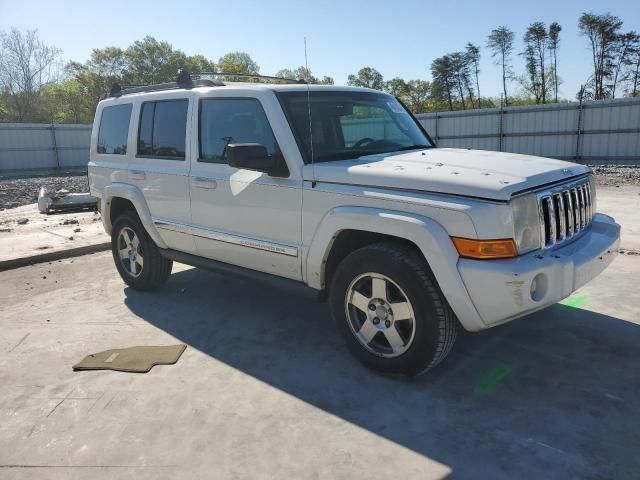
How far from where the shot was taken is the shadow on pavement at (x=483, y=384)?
2613 millimetres

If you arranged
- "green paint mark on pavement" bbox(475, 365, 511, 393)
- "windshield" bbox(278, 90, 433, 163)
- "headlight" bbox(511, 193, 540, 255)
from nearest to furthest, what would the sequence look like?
"headlight" bbox(511, 193, 540, 255) < "green paint mark on pavement" bbox(475, 365, 511, 393) < "windshield" bbox(278, 90, 433, 163)

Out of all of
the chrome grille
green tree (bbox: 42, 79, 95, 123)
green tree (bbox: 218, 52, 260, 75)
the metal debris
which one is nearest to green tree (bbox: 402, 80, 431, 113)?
green tree (bbox: 218, 52, 260, 75)

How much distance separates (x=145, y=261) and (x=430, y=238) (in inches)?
A: 132

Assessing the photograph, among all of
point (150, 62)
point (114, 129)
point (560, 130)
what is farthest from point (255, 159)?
point (150, 62)

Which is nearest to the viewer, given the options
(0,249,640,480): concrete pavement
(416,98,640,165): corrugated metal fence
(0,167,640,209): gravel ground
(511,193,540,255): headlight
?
(0,249,640,480): concrete pavement

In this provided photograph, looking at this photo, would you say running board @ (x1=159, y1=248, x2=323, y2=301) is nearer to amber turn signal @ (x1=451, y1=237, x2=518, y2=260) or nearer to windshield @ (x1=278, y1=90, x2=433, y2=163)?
windshield @ (x1=278, y1=90, x2=433, y2=163)

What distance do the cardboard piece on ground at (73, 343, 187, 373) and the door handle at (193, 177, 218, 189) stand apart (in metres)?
1.31

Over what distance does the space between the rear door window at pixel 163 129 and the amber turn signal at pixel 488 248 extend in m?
2.76

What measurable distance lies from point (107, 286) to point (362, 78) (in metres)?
71.3

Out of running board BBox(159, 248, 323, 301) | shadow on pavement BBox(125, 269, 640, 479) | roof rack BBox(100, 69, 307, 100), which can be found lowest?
shadow on pavement BBox(125, 269, 640, 479)

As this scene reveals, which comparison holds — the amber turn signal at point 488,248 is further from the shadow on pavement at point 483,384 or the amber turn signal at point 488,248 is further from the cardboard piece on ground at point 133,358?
the cardboard piece on ground at point 133,358

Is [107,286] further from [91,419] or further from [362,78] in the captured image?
[362,78]

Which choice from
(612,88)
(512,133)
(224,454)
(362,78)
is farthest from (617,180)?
(362,78)

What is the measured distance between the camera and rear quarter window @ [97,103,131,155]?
17.5ft
